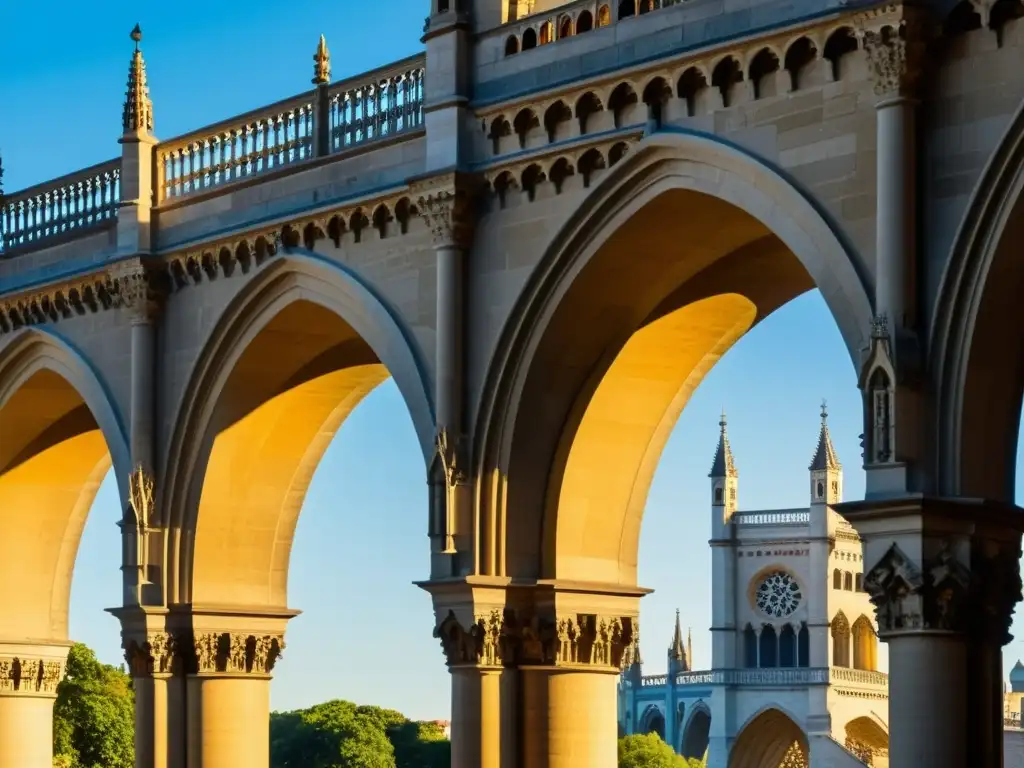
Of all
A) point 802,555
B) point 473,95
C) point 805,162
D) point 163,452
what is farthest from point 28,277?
point 802,555

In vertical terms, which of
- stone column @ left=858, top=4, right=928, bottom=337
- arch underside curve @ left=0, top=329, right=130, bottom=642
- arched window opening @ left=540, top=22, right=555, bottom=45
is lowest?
arch underside curve @ left=0, top=329, right=130, bottom=642

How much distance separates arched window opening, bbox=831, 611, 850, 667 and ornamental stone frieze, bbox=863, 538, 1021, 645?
140 m

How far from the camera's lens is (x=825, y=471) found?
15925 cm

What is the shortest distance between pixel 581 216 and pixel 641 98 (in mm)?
1315

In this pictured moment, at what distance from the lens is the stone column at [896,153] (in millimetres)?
19031

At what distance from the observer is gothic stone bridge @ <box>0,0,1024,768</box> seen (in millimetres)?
18938

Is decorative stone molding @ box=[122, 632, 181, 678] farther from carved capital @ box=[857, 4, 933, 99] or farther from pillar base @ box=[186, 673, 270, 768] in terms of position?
carved capital @ box=[857, 4, 933, 99]

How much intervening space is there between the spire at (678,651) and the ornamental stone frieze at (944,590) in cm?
15229

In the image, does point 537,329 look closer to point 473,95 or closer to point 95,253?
point 473,95

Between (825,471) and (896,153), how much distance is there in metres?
141

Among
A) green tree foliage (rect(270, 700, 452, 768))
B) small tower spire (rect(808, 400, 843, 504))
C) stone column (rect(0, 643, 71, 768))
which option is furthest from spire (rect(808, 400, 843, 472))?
stone column (rect(0, 643, 71, 768))

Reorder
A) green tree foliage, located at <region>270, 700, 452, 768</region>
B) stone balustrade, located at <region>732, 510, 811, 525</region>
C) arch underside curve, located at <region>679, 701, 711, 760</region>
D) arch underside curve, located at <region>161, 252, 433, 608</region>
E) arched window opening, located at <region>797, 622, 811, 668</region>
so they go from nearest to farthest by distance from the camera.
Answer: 1. arch underside curve, located at <region>161, 252, 433, 608</region>
2. green tree foliage, located at <region>270, 700, 452, 768</region>
3. arched window opening, located at <region>797, 622, 811, 668</region>
4. stone balustrade, located at <region>732, 510, 811, 525</region>
5. arch underside curve, located at <region>679, 701, 711, 760</region>

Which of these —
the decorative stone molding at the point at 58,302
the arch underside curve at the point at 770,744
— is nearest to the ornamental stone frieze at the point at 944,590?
the decorative stone molding at the point at 58,302

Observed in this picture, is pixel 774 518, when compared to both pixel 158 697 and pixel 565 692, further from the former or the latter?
pixel 565 692
